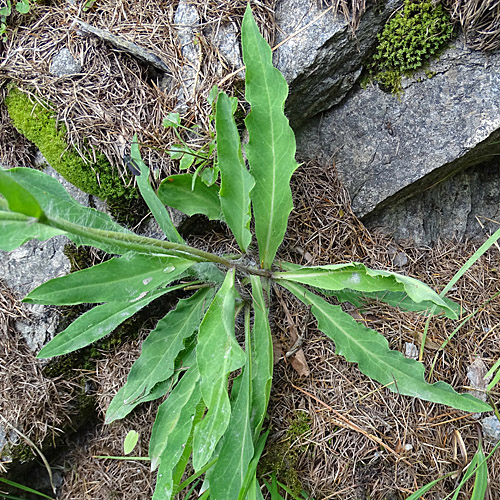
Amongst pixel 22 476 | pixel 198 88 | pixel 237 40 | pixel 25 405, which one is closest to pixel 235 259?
pixel 198 88

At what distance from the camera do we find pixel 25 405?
1.82m

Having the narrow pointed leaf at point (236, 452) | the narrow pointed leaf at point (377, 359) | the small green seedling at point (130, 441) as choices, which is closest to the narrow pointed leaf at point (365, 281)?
the narrow pointed leaf at point (377, 359)

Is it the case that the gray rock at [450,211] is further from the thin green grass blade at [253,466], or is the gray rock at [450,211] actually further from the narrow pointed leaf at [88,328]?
the narrow pointed leaf at [88,328]

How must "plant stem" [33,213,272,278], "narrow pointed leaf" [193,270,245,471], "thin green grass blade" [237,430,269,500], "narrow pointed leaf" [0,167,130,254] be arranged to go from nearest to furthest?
"plant stem" [33,213,272,278], "narrow pointed leaf" [0,167,130,254], "narrow pointed leaf" [193,270,245,471], "thin green grass blade" [237,430,269,500]

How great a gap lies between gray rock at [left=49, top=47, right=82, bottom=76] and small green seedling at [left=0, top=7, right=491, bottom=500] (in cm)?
49

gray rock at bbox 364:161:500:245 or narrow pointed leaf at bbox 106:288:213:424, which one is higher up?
narrow pointed leaf at bbox 106:288:213:424

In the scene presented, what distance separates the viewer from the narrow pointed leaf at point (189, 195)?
169 cm

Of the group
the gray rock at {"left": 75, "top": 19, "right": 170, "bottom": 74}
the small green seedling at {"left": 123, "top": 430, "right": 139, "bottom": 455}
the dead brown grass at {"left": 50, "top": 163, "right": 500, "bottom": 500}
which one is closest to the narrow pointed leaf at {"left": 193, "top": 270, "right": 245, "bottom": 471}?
the dead brown grass at {"left": 50, "top": 163, "right": 500, "bottom": 500}

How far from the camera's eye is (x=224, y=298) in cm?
141

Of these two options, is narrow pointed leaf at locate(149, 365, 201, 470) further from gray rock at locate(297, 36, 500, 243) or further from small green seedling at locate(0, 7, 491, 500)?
gray rock at locate(297, 36, 500, 243)

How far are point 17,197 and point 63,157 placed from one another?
1078mm

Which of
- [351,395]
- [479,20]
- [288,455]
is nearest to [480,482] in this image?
[351,395]

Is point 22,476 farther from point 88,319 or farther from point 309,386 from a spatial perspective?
point 309,386

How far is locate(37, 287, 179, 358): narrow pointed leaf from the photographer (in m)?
1.57
